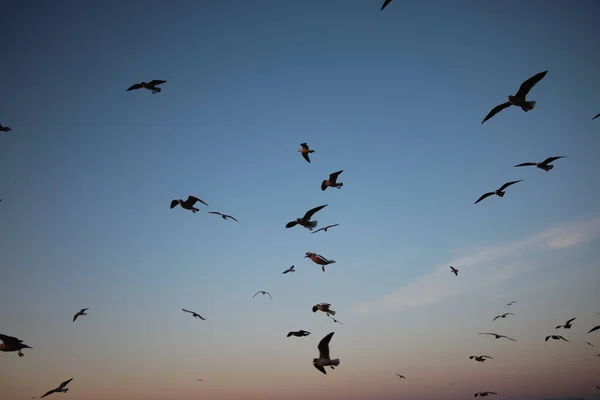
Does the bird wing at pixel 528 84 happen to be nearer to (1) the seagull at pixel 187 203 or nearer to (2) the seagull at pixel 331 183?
(2) the seagull at pixel 331 183

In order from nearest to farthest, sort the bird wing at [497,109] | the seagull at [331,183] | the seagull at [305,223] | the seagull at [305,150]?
1. the bird wing at [497,109]
2. the seagull at [305,223]
3. the seagull at [331,183]
4. the seagull at [305,150]

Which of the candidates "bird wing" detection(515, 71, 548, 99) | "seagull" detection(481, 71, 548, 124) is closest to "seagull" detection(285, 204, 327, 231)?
"seagull" detection(481, 71, 548, 124)

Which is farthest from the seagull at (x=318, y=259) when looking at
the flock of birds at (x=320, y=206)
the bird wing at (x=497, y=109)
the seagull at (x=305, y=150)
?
the bird wing at (x=497, y=109)

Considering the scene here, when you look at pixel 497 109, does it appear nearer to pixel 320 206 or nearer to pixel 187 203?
pixel 320 206

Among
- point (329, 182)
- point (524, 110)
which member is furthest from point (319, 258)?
point (524, 110)

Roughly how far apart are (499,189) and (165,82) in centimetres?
1779

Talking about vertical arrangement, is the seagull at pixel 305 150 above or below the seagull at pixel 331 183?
above

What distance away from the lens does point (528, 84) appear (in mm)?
13188

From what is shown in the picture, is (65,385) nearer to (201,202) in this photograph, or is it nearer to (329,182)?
(201,202)

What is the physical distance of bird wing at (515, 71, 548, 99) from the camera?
12.4 meters

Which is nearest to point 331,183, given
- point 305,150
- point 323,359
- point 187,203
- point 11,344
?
point 305,150

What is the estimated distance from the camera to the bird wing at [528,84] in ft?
40.6

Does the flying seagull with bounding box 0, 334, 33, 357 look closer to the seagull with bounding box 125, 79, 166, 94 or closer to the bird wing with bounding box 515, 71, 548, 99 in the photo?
the seagull with bounding box 125, 79, 166, 94

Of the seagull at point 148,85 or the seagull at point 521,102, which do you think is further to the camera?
the seagull at point 148,85
